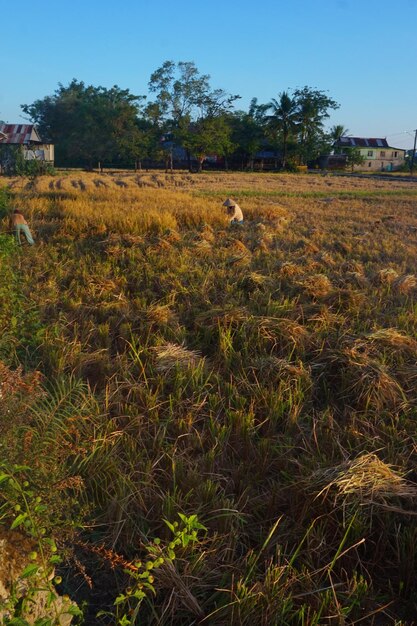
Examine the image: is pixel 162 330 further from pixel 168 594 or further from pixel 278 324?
pixel 168 594

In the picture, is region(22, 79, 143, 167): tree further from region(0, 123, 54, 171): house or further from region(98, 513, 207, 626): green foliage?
region(98, 513, 207, 626): green foliage

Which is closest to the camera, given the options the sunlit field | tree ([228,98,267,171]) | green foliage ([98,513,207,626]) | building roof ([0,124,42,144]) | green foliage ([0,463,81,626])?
green foliage ([0,463,81,626])

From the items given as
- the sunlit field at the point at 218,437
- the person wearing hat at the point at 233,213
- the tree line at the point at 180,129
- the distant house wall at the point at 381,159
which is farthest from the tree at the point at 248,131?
the sunlit field at the point at 218,437

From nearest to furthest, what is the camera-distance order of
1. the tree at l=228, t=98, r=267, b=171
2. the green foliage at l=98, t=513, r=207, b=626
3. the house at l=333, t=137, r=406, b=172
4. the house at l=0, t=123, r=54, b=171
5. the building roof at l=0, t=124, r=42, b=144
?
the green foliage at l=98, t=513, r=207, b=626, the house at l=0, t=123, r=54, b=171, the building roof at l=0, t=124, r=42, b=144, the tree at l=228, t=98, r=267, b=171, the house at l=333, t=137, r=406, b=172

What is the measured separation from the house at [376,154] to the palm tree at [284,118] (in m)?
14.2

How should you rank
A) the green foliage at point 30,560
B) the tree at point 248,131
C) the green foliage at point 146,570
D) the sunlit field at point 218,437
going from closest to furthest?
the green foliage at point 30,560 → the green foliage at point 146,570 → the sunlit field at point 218,437 → the tree at point 248,131

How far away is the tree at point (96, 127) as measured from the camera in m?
44.3

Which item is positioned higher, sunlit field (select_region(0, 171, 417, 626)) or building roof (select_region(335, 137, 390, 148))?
building roof (select_region(335, 137, 390, 148))

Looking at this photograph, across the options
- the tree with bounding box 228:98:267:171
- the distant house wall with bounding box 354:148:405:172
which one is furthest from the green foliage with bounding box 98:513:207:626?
the distant house wall with bounding box 354:148:405:172

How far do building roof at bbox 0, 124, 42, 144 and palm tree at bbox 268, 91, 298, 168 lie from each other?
2465cm

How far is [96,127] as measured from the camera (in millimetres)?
44406

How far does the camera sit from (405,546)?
2.08 m

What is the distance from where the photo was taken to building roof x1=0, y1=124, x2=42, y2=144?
43.1 metres

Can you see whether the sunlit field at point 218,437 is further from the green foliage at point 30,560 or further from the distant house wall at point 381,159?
the distant house wall at point 381,159
